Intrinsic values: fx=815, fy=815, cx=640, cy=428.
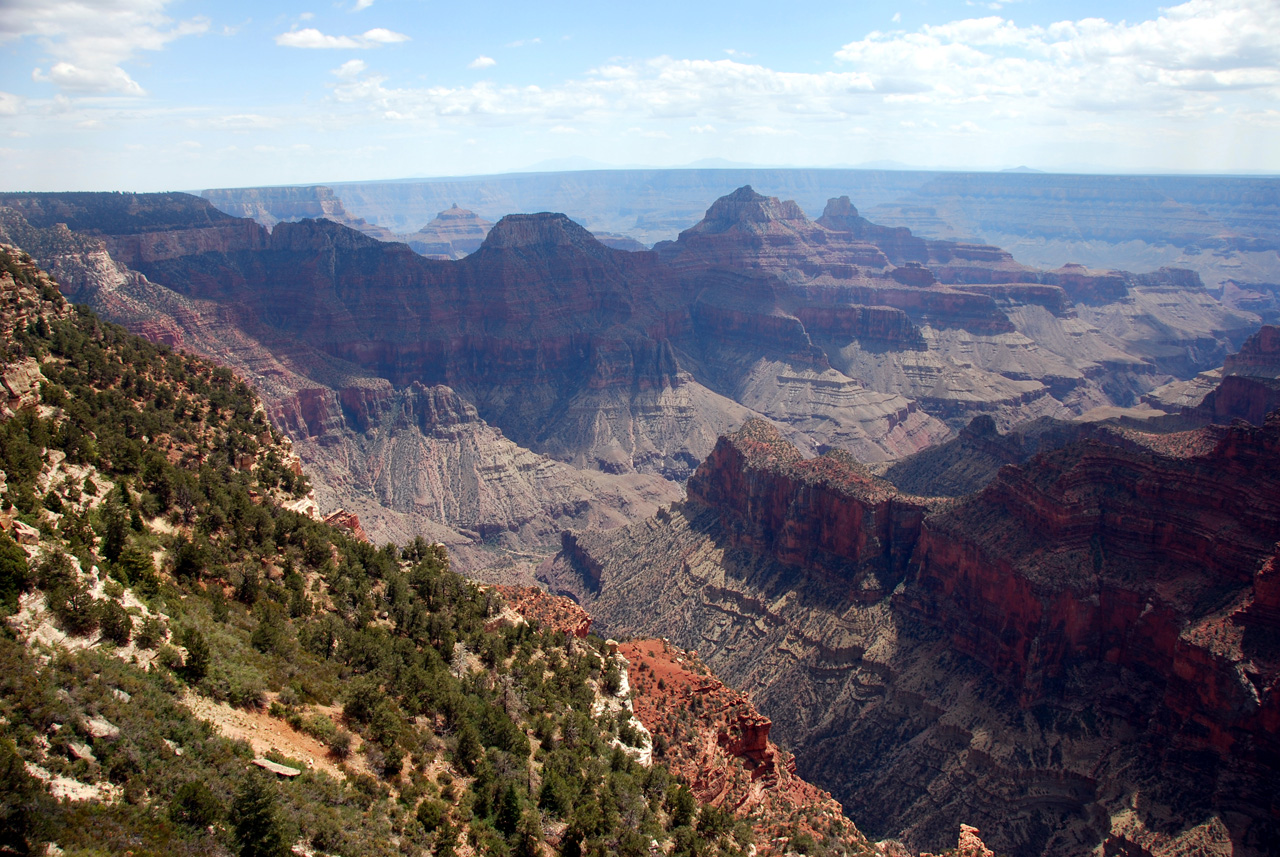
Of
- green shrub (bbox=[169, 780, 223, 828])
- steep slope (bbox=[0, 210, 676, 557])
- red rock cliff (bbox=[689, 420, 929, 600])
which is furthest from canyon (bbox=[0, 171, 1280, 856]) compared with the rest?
green shrub (bbox=[169, 780, 223, 828])

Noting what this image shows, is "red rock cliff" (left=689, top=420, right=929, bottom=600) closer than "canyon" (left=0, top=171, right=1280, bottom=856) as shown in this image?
No

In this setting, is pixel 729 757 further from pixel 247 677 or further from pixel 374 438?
pixel 374 438

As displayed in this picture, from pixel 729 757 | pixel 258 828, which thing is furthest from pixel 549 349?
pixel 258 828

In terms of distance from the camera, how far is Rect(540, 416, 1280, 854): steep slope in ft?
134

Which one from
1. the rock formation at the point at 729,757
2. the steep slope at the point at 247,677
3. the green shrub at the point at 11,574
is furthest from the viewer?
the rock formation at the point at 729,757

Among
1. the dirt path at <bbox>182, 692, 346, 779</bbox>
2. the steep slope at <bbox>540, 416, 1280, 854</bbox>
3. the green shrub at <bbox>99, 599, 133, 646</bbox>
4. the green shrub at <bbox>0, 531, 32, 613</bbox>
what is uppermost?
the green shrub at <bbox>0, 531, 32, 613</bbox>

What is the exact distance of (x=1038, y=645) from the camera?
48.9 meters

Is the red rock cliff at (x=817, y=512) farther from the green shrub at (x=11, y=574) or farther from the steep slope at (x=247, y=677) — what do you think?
the green shrub at (x=11, y=574)

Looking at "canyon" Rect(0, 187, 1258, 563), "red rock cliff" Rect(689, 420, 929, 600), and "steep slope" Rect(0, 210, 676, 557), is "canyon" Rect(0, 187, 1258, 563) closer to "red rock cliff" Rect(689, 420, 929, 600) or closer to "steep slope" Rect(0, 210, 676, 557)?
"steep slope" Rect(0, 210, 676, 557)

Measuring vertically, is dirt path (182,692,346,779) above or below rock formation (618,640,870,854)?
above

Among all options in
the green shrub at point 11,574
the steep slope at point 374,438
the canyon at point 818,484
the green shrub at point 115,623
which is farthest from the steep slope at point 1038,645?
the green shrub at point 11,574

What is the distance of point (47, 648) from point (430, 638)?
542 inches

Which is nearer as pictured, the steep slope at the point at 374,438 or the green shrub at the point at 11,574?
the green shrub at the point at 11,574

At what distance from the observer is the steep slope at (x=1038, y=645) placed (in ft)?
134
